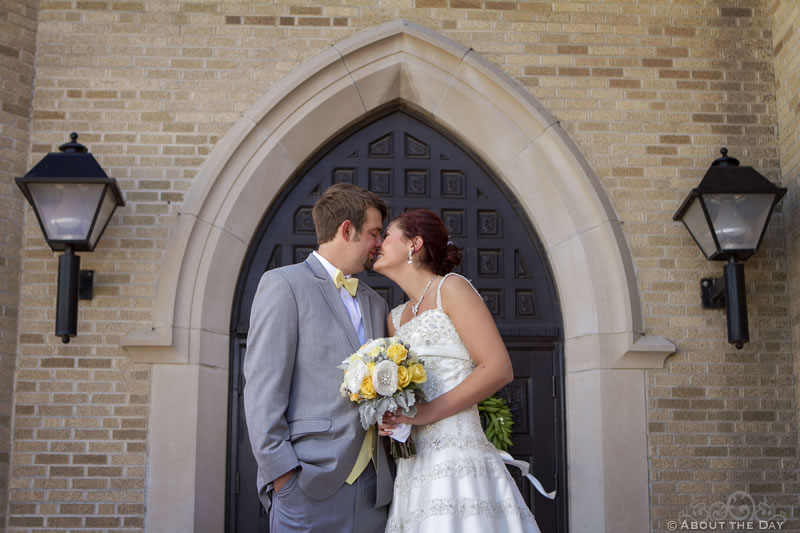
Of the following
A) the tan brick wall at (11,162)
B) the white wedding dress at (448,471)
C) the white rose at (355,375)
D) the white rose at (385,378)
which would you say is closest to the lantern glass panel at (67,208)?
the tan brick wall at (11,162)

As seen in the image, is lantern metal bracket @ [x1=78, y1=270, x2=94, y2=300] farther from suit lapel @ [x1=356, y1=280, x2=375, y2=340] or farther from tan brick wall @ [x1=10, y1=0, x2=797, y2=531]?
suit lapel @ [x1=356, y1=280, x2=375, y2=340]

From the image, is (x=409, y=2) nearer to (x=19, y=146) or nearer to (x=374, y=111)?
(x=374, y=111)

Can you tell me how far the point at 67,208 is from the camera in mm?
5359

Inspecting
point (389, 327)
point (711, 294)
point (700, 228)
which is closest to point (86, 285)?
point (389, 327)

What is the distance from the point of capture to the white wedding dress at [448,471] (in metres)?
3.75

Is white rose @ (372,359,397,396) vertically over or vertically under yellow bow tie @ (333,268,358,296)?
under

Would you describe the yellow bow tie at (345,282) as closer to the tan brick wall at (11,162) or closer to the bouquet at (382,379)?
the bouquet at (382,379)

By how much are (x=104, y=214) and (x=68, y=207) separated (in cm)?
22

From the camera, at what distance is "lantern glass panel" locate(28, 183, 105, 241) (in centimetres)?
532

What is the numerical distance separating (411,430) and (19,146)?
347 centimetres

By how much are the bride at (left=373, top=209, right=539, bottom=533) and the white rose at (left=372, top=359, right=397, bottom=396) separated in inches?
8.4

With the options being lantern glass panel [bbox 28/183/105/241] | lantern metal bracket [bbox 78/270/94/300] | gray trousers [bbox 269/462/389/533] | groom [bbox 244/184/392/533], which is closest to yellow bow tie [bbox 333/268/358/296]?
groom [bbox 244/184/392/533]

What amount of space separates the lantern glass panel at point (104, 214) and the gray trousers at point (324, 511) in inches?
99.4

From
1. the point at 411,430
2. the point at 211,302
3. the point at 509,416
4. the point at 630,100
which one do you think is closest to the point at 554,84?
the point at 630,100
